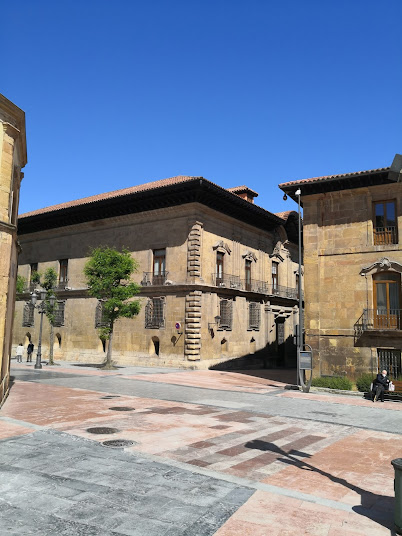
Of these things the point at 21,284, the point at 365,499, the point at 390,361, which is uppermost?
the point at 21,284

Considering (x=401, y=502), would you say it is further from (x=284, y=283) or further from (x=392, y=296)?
(x=284, y=283)

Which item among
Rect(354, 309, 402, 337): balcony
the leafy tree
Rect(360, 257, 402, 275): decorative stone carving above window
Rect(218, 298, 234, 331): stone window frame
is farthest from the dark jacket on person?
the leafy tree

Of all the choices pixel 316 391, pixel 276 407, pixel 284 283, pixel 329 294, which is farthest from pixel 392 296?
pixel 284 283

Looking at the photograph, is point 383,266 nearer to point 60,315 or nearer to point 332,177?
point 332,177

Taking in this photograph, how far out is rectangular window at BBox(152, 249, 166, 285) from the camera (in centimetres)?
3125

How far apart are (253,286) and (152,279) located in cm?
858

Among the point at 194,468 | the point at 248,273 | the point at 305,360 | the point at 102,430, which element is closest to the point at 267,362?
the point at 248,273

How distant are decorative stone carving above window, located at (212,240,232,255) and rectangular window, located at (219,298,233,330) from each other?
141 inches

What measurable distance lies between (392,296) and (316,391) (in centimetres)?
529

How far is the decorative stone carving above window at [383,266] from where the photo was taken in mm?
19000

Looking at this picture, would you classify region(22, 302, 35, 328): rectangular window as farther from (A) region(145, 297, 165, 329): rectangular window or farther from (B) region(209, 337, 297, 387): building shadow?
(B) region(209, 337, 297, 387): building shadow

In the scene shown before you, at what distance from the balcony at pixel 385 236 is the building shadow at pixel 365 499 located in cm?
1351

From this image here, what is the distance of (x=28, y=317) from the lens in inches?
1559

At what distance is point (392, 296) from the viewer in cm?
1925
